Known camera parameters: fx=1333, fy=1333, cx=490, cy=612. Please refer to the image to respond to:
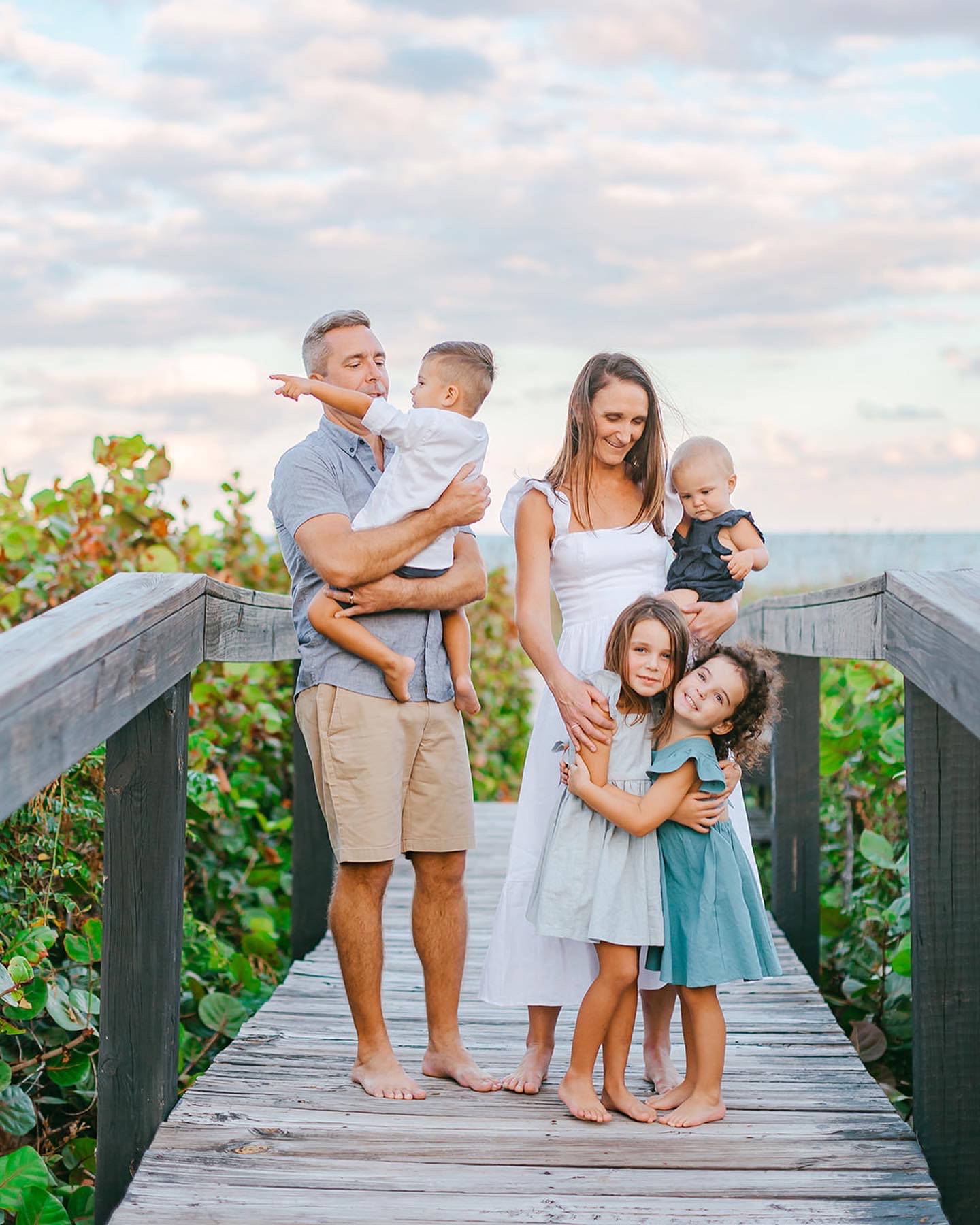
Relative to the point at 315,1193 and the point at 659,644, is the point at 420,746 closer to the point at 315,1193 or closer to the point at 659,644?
the point at 659,644

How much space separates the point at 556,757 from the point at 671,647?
0.45 m

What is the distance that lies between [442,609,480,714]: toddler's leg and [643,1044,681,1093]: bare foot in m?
0.84

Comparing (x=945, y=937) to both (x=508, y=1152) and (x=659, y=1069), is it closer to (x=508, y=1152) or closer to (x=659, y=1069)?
(x=659, y=1069)

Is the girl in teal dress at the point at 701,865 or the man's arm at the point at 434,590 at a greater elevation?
the man's arm at the point at 434,590

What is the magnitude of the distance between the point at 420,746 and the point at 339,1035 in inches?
31.0

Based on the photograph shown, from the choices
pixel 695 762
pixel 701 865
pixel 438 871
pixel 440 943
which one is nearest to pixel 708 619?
pixel 695 762

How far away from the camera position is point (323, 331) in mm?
3033

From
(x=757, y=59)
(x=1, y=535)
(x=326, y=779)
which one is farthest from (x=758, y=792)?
(x=757, y=59)

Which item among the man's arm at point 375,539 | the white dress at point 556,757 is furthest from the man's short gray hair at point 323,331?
the white dress at point 556,757

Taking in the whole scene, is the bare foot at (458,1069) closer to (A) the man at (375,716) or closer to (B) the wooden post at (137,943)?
(A) the man at (375,716)

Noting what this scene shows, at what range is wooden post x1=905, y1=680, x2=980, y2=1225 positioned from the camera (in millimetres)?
2352

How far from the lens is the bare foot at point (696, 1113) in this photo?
260 centimetres

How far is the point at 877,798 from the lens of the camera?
15.8 ft

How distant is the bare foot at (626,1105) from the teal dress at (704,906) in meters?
0.26
